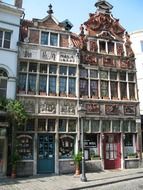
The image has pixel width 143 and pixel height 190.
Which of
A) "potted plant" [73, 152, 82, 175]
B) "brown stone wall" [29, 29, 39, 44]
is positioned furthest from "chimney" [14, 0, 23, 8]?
"potted plant" [73, 152, 82, 175]

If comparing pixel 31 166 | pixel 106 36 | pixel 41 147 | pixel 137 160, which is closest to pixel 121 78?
pixel 106 36

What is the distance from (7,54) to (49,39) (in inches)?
126

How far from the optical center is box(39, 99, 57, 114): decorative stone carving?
1536 centimetres

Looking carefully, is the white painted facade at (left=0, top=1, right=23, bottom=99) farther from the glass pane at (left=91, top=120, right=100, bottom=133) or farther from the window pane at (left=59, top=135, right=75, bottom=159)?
the glass pane at (left=91, top=120, right=100, bottom=133)

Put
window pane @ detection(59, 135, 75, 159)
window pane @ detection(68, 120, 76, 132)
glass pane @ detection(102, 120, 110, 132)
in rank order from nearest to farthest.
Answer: window pane @ detection(59, 135, 75, 159), window pane @ detection(68, 120, 76, 132), glass pane @ detection(102, 120, 110, 132)

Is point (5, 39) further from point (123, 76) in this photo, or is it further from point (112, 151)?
point (112, 151)

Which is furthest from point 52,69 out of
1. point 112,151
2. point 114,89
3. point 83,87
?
point 112,151

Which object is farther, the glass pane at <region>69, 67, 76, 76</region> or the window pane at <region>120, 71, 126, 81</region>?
the window pane at <region>120, 71, 126, 81</region>

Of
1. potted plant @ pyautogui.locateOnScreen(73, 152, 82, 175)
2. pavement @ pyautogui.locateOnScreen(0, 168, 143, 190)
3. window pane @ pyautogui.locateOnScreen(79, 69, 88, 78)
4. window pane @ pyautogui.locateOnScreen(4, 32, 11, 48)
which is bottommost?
pavement @ pyautogui.locateOnScreen(0, 168, 143, 190)

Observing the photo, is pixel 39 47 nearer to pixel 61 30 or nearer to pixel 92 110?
pixel 61 30

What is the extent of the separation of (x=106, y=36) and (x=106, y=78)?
3.29 meters

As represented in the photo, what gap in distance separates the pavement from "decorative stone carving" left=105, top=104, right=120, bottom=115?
13.6 feet

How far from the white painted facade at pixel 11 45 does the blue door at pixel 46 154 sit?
328 cm

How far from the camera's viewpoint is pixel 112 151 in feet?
55.5
